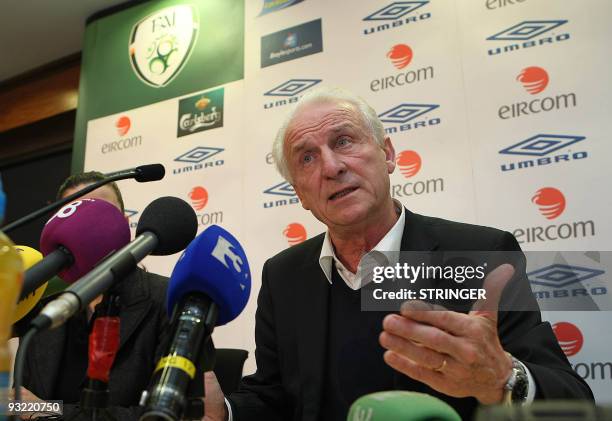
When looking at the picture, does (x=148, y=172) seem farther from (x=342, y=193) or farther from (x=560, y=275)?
(x=560, y=275)

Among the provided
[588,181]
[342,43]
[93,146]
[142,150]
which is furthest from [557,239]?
[93,146]

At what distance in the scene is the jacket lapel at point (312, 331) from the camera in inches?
52.1

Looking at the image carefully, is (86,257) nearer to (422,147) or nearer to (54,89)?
(422,147)

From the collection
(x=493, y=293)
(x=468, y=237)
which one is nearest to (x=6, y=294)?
(x=493, y=293)

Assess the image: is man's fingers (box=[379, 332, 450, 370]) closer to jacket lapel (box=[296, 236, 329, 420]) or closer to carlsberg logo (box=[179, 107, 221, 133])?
jacket lapel (box=[296, 236, 329, 420])

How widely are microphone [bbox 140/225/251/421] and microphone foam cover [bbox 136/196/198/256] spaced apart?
0.03 metres

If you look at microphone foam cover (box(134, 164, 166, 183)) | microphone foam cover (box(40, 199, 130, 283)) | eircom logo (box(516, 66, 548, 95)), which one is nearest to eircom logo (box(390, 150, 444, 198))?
eircom logo (box(516, 66, 548, 95))

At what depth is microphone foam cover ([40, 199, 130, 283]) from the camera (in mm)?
806

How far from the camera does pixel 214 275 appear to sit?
780 millimetres

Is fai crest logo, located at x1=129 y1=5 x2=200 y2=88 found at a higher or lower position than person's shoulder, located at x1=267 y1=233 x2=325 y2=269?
higher

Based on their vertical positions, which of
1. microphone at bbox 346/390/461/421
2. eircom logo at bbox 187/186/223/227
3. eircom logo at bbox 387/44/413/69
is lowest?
microphone at bbox 346/390/461/421

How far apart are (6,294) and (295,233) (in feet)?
6.59

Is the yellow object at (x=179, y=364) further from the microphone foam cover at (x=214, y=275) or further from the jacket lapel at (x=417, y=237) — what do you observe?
the jacket lapel at (x=417, y=237)

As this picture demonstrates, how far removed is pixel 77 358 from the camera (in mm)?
1748
